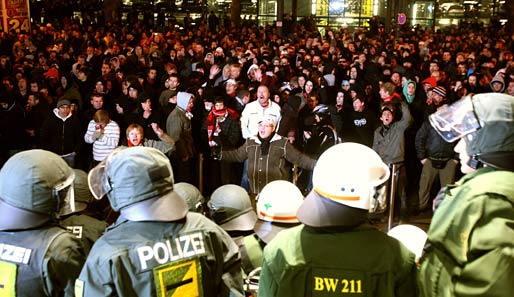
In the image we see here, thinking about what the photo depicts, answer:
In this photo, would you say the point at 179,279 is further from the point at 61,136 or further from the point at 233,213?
the point at 61,136

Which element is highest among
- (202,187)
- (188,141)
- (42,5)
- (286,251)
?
(42,5)

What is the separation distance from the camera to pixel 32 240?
3098mm

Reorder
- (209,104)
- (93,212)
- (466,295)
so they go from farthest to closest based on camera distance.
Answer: (209,104) → (93,212) → (466,295)

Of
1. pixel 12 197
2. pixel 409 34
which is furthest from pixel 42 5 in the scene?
pixel 12 197

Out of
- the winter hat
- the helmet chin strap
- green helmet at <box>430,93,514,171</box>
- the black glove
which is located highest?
green helmet at <box>430,93,514,171</box>

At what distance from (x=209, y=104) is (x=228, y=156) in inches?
74.6

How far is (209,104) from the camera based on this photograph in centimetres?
931

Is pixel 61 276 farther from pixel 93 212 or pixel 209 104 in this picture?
pixel 209 104

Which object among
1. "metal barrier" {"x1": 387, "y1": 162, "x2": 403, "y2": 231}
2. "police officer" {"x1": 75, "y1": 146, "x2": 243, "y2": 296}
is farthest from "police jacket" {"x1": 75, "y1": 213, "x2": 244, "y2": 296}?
"metal barrier" {"x1": 387, "y1": 162, "x2": 403, "y2": 231}

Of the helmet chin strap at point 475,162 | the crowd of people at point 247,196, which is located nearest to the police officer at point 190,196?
the crowd of people at point 247,196

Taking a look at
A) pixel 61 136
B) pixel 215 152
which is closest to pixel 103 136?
pixel 61 136

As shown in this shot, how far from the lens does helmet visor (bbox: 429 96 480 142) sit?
291 centimetres

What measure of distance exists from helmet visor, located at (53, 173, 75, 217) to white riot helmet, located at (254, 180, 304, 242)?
4.05 feet

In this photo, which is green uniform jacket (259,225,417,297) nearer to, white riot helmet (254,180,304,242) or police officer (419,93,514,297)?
police officer (419,93,514,297)
